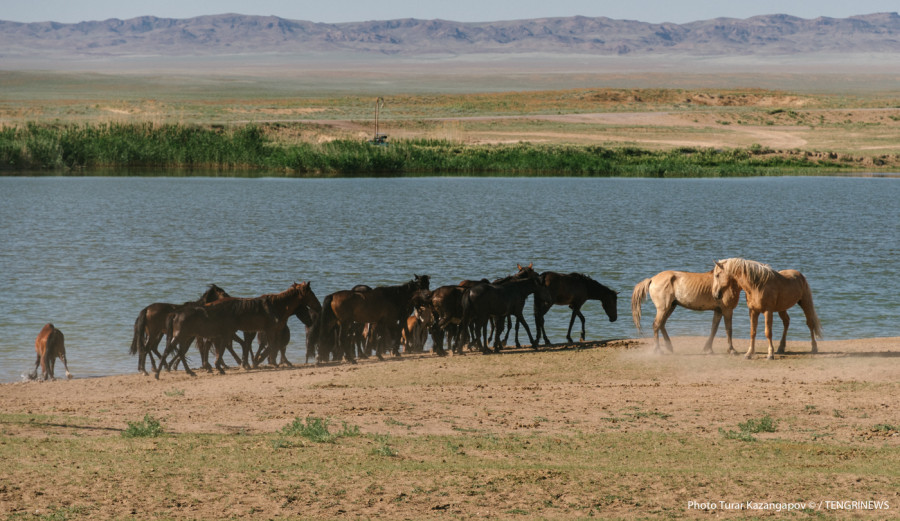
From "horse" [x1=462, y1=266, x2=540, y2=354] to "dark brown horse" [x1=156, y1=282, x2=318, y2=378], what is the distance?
7.38 ft

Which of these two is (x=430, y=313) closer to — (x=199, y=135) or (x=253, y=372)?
(x=253, y=372)

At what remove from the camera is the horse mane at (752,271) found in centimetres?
1371

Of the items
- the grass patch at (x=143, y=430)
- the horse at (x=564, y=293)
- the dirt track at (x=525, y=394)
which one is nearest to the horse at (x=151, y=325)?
the dirt track at (x=525, y=394)

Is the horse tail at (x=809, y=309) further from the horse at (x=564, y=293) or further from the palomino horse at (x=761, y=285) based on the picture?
the horse at (x=564, y=293)

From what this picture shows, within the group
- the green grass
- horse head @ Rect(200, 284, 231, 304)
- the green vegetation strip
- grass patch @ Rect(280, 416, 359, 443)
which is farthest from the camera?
the green vegetation strip

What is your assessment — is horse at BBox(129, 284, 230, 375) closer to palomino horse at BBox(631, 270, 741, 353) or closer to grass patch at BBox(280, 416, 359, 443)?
grass patch at BBox(280, 416, 359, 443)

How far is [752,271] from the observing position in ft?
45.0

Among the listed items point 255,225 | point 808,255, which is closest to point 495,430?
point 808,255

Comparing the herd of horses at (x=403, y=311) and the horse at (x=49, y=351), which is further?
the horse at (x=49, y=351)

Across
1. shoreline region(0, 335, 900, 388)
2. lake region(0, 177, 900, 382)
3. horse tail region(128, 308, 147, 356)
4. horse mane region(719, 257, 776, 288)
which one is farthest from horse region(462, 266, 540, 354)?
horse tail region(128, 308, 147, 356)

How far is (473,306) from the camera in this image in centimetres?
1484

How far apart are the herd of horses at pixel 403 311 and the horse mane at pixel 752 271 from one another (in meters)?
0.01

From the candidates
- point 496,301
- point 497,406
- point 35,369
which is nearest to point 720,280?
point 496,301

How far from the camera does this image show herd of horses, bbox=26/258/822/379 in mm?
13891
